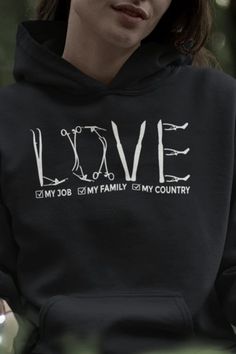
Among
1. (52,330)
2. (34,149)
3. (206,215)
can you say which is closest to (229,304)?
(206,215)

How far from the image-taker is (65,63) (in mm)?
1573

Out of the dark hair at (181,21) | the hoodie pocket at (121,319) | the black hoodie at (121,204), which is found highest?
the dark hair at (181,21)

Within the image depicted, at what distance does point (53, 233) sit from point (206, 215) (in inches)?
11.0

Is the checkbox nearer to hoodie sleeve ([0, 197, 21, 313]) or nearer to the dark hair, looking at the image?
hoodie sleeve ([0, 197, 21, 313])

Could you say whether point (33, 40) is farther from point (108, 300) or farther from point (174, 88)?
point (108, 300)

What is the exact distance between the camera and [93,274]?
4.82ft

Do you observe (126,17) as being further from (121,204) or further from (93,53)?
(121,204)

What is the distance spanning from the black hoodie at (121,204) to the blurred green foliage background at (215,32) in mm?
1059

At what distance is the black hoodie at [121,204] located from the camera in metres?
1.44

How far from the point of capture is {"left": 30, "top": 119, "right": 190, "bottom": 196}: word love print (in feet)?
4.91

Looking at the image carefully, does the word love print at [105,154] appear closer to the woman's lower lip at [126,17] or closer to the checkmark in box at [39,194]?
the checkmark in box at [39,194]

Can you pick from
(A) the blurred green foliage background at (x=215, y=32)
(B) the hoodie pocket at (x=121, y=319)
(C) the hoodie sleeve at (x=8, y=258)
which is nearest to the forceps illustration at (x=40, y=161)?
(C) the hoodie sleeve at (x=8, y=258)

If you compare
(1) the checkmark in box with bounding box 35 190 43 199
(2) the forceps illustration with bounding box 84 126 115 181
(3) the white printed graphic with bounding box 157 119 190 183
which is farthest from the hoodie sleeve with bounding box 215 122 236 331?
(1) the checkmark in box with bounding box 35 190 43 199

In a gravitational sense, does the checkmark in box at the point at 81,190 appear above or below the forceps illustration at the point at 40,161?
below
